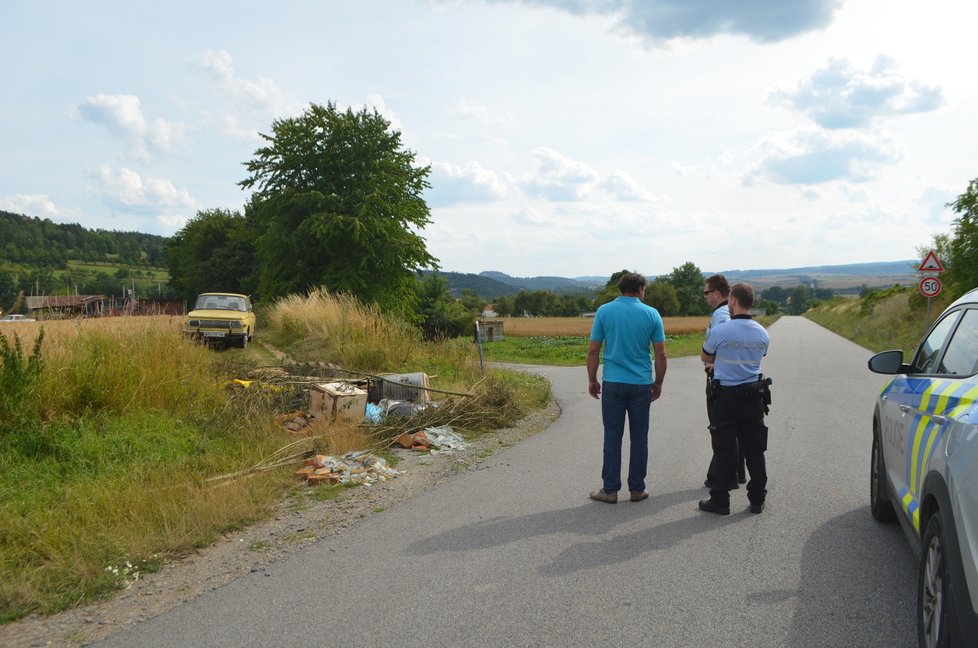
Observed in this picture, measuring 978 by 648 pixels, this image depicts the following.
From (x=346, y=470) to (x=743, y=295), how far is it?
4.16 metres

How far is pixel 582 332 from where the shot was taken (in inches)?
2132

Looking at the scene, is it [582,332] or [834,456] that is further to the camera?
[582,332]

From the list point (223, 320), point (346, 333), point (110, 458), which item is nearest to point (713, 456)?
point (110, 458)

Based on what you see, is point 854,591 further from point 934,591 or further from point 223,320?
point 223,320

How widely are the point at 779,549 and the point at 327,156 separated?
31.1 metres

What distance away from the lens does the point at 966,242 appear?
27.1 meters

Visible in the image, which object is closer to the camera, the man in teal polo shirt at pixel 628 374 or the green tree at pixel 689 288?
the man in teal polo shirt at pixel 628 374

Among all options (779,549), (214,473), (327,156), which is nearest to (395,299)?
(327,156)

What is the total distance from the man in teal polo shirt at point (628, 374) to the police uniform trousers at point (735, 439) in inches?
24.1

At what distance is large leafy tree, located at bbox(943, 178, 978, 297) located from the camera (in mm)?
26531

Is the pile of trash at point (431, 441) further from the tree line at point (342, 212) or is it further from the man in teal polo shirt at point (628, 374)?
the tree line at point (342, 212)

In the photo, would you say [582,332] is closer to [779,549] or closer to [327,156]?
[327,156]

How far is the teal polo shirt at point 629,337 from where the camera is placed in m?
6.22

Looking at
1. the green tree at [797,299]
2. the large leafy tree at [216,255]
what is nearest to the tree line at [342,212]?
the large leafy tree at [216,255]
